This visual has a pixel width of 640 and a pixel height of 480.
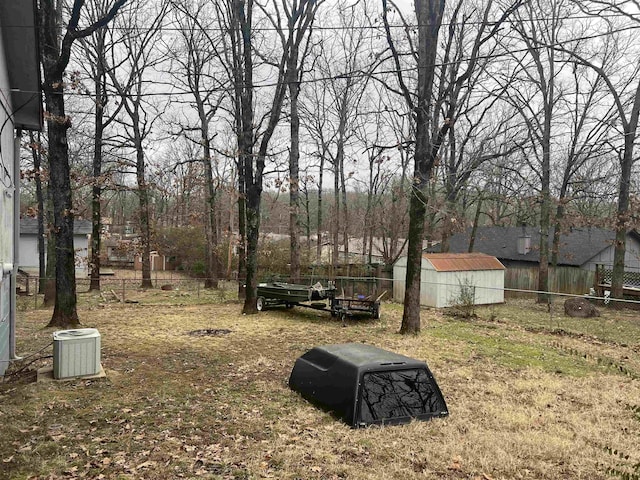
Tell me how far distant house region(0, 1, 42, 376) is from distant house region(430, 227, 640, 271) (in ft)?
85.5

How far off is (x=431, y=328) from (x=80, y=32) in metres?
11.5

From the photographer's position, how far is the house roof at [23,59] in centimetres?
742

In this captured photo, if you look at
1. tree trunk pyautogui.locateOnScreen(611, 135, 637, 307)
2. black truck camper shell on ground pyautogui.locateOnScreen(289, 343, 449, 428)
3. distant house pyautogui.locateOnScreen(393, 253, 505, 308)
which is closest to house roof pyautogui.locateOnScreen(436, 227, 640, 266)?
tree trunk pyautogui.locateOnScreen(611, 135, 637, 307)

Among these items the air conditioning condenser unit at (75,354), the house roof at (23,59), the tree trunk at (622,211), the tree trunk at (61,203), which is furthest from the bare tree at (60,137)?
the tree trunk at (622,211)

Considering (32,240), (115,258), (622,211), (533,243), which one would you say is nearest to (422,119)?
(622,211)

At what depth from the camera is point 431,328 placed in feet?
46.1

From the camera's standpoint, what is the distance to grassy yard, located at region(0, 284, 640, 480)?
16.8ft

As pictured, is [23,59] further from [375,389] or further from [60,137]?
[375,389]

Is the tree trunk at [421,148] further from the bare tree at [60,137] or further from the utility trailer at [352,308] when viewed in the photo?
the bare tree at [60,137]

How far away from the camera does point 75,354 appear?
7867 mm

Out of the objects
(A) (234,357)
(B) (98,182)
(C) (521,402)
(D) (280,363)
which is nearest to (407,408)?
(C) (521,402)

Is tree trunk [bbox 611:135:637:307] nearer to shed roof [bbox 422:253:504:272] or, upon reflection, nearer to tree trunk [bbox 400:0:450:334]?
shed roof [bbox 422:253:504:272]

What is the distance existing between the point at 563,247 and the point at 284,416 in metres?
29.0

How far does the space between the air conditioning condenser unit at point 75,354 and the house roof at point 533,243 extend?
25185 millimetres
